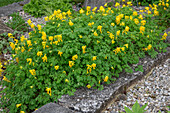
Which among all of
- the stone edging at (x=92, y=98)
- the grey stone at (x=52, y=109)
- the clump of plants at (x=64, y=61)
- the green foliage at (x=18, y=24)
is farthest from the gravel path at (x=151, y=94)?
the green foliage at (x=18, y=24)

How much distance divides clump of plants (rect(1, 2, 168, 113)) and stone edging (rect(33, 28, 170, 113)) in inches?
3.3

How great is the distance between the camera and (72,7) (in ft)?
20.8

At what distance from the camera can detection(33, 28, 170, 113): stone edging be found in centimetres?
251

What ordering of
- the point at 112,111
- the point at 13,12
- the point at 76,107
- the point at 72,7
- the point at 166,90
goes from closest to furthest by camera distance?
the point at 76,107 < the point at 112,111 < the point at 166,90 < the point at 13,12 < the point at 72,7

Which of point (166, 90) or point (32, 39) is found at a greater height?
point (32, 39)

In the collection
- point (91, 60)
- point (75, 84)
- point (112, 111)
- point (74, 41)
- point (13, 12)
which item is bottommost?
point (112, 111)

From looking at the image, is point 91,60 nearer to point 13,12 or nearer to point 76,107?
point 76,107

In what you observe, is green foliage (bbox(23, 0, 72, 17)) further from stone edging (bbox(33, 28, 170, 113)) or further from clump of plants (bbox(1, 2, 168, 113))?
stone edging (bbox(33, 28, 170, 113))

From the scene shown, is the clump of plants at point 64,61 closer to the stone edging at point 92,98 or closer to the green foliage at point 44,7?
the stone edging at point 92,98

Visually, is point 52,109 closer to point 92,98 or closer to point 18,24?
point 92,98

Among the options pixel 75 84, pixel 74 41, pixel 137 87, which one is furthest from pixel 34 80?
pixel 137 87

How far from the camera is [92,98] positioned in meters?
2.71

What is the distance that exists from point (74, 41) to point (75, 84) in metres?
0.61

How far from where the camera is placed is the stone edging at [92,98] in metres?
2.51
